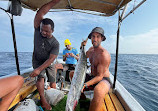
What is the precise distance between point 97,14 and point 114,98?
2.39m

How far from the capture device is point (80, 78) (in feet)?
5.83

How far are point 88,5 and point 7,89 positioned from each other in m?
2.58

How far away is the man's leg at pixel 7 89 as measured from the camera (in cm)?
124

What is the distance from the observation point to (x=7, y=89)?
4.26ft

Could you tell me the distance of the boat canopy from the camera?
97.0 inches

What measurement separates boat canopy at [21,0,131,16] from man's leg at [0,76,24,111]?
2.24 metres

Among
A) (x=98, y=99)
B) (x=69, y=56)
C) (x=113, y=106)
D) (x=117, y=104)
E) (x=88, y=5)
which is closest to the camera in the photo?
(x=98, y=99)

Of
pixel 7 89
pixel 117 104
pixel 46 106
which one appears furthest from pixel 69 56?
pixel 7 89

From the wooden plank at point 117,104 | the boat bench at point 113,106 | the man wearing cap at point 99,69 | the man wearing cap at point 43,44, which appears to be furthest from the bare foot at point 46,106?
the wooden plank at point 117,104

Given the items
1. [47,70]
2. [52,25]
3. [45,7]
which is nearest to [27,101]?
[47,70]

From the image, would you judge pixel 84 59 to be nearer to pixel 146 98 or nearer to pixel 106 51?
pixel 106 51

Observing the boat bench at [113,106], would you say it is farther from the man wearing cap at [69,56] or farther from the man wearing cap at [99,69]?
the man wearing cap at [69,56]

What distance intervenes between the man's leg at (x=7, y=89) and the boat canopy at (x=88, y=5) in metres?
2.24

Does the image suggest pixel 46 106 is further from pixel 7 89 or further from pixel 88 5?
pixel 88 5
